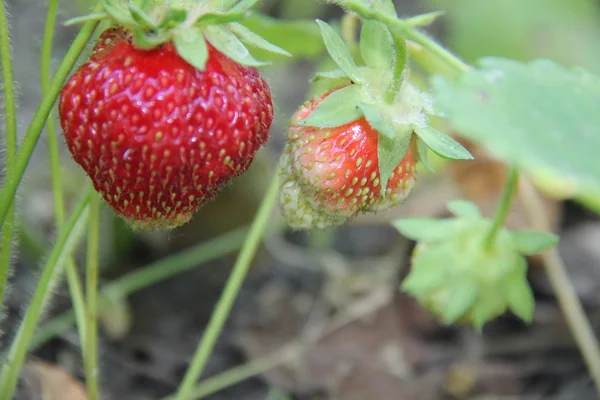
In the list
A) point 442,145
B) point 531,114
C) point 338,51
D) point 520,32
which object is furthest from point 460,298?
point 520,32

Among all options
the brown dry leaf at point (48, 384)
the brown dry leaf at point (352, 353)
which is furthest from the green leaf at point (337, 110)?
the brown dry leaf at point (352, 353)

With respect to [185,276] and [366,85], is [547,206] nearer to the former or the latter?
[185,276]

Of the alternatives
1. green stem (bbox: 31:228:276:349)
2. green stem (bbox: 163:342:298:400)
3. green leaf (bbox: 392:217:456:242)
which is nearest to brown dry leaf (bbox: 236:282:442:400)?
green stem (bbox: 163:342:298:400)

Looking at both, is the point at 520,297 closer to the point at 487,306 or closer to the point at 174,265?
the point at 487,306

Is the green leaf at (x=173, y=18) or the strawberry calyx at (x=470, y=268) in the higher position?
the green leaf at (x=173, y=18)

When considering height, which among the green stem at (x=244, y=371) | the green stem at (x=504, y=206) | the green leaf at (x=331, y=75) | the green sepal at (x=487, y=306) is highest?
the green leaf at (x=331, y=75)

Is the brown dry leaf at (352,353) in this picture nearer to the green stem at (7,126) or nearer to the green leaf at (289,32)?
the green leaf at (289,32)
